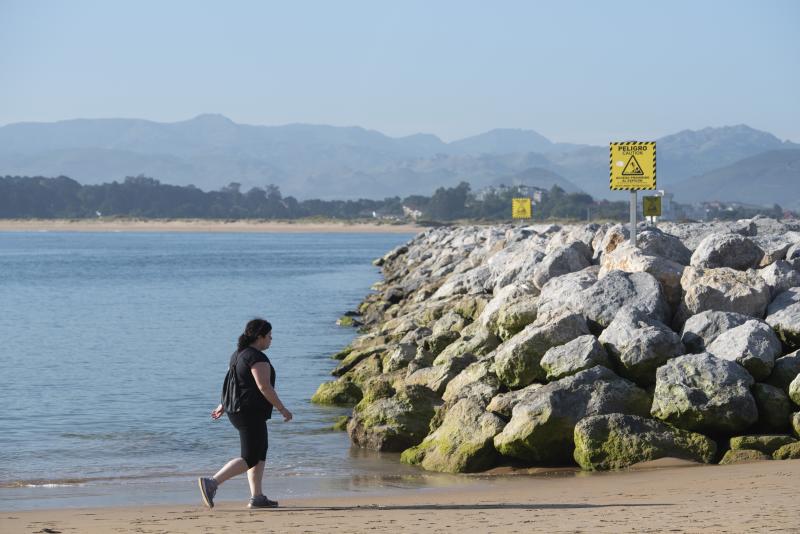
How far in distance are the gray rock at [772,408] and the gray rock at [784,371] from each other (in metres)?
0.27

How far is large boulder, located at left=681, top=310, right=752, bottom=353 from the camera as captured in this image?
1133 centimetres

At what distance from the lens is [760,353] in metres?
10.7

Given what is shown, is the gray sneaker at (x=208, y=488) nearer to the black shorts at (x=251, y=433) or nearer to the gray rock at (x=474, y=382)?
the black shorts at (x=251, y=433)

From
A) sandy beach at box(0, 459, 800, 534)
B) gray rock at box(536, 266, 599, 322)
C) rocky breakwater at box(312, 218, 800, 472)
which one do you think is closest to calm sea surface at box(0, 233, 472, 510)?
rocky breakwater at box(312, 218, 800, 472)

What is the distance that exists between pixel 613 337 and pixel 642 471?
185 cm

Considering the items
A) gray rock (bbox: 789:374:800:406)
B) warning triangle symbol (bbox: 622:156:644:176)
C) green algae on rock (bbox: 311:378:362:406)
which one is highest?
warning triangle symbol (bbox: 622:156:644:176)

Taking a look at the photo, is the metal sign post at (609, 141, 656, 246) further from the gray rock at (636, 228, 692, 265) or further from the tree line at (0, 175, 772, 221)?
the tree line at (0, 175, 772, 221)

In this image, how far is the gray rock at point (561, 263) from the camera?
1482cm

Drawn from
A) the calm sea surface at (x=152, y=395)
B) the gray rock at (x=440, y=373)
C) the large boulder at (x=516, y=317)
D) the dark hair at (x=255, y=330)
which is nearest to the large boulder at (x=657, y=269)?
the large boulder at (x=516, y=317)

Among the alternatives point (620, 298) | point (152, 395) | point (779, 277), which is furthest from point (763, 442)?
point (152, 395)

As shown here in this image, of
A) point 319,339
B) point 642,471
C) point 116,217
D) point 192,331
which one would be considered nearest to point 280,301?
point 192,331

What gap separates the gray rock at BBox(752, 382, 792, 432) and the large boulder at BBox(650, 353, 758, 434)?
4.8 inches

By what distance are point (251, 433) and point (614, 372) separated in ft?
13.4

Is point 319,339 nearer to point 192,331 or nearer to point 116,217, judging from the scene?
point 192,331
